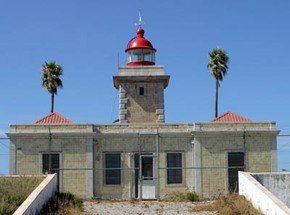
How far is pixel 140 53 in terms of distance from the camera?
3219cm

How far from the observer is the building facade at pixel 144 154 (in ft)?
84.7

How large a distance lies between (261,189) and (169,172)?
10.2 meters

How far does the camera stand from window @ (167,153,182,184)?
2628 cm

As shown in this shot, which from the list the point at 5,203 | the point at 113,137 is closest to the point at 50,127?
the point at 113,137

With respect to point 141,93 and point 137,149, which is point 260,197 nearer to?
point 137,149

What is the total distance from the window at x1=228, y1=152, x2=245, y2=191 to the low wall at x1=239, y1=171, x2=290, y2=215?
22.2ft

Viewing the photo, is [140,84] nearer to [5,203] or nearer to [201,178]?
[201,178]

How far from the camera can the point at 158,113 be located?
31000 millimetres

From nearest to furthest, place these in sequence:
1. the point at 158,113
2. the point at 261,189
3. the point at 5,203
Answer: the point at 5,203, the point at 261,189, the point at 158,113

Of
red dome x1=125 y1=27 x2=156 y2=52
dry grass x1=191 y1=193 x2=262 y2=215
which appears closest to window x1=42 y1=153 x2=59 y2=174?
red dome x1=125 y1=27 x2=156 y2=52

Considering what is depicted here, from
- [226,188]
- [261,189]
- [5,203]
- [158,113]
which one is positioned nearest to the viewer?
[5,203]

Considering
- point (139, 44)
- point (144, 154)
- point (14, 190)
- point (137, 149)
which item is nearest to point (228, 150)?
point (144, 154)

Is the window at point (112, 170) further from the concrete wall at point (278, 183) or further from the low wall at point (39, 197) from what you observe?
the concrete wall at point (278, 183)

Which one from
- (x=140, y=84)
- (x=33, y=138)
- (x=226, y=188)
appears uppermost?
(x=140, y=84)
